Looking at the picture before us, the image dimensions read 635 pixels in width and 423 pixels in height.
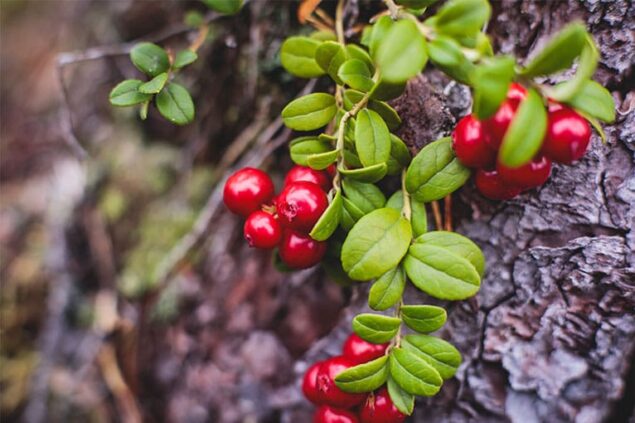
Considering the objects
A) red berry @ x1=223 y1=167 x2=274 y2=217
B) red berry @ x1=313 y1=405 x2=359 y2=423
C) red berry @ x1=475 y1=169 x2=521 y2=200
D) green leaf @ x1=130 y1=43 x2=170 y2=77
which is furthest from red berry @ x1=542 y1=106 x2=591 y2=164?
green leaf @ x1=130 y1=43 x2=170 y2=77

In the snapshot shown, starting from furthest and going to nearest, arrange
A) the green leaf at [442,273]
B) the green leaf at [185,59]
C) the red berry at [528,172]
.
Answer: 1. the green leaf at [185,59]
2. the green leaf at [442,273]
3. the red berry at [528,172]

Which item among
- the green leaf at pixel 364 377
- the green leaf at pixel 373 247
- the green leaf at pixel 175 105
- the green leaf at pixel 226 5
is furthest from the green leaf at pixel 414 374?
the green leaf at pixel 226 5

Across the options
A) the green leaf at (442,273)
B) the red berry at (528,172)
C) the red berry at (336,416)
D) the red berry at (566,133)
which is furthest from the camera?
the red berry at (336,416)

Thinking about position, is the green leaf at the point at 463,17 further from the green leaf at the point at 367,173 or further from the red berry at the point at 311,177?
the red berry at the point at 311,177

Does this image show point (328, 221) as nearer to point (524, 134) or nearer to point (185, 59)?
point (524, 134)

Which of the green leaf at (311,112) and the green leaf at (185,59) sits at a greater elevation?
the green leaf at (185,59)

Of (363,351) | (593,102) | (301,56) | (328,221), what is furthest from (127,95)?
(593,102)

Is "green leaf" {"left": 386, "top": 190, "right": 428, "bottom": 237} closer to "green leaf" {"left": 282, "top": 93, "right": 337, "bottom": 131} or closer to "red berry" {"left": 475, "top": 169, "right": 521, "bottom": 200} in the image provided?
"red berry" {"left": 475, "top": 169, "right": 521, "bottom": 200}
